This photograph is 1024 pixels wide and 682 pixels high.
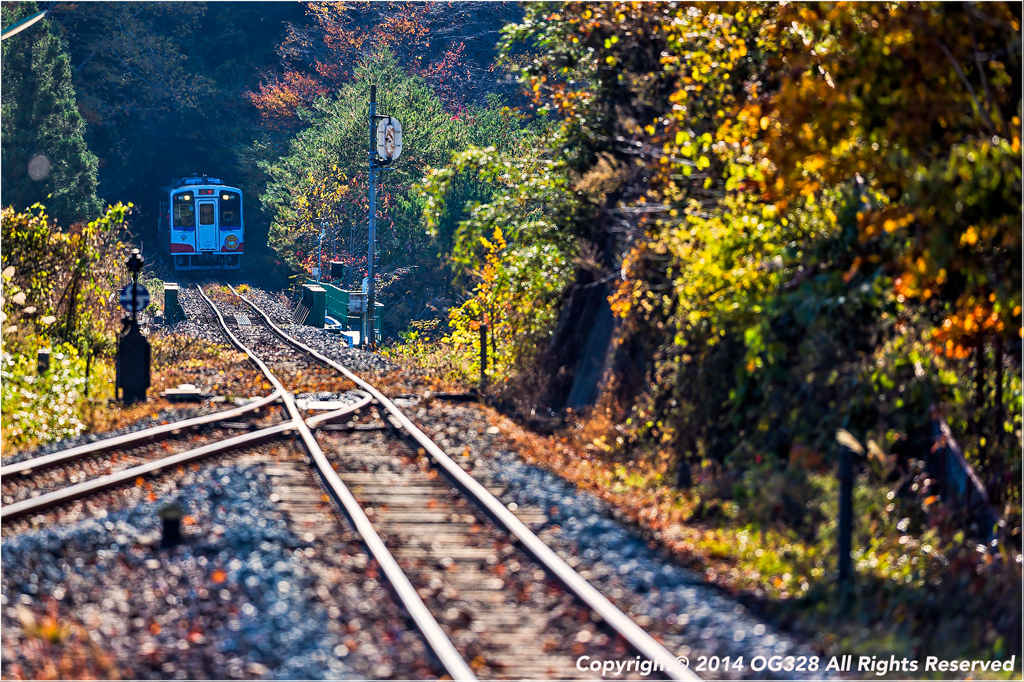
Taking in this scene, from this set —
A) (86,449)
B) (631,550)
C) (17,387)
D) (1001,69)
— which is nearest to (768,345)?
(631,550)

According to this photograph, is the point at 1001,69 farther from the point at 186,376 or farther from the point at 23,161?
the point at 23,161

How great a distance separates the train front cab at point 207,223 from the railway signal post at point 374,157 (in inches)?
630

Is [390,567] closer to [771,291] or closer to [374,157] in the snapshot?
[771,291]

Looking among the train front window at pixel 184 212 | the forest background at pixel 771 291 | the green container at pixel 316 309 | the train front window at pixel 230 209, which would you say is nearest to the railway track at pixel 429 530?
the forest background at pixel 771 291

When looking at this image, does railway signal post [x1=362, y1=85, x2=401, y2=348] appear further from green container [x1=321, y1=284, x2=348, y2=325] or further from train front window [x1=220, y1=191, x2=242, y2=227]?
train front window [x1=220, y1=191, x2=242, y2=227]

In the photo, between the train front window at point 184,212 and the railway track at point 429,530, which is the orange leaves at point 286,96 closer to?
the train front window at point 184,212

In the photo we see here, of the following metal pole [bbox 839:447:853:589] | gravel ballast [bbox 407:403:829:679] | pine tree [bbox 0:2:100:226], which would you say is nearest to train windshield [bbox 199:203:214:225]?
pine tree [bbox 0:2:100:226]

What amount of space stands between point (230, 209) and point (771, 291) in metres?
42.8

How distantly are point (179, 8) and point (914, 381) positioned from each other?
64.7 metres

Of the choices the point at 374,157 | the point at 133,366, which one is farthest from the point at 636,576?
the point at 374,157

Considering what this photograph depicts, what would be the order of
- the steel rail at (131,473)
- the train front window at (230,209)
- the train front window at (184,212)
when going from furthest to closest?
1. the train front window at (230,209)
2. the train front window at (184,212)
3. the steel rail at (131,473)

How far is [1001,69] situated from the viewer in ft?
22.6

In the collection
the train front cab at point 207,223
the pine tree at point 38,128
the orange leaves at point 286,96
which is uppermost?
the orange leaves at point 286,96

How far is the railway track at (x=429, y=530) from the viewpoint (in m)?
6.43
